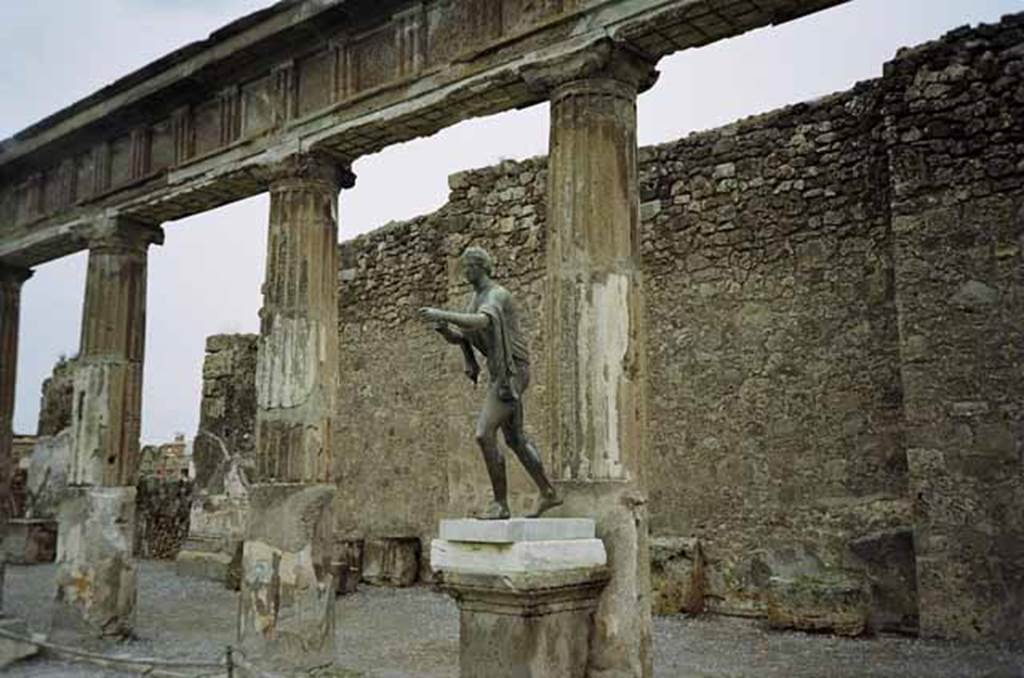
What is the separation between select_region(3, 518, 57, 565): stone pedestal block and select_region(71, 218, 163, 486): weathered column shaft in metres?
8.02

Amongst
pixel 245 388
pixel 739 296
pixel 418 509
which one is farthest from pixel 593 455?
pixel 245 388

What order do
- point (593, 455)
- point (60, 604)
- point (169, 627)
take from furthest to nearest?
point (169, 627)
point (60, 604)
point (593, 455)

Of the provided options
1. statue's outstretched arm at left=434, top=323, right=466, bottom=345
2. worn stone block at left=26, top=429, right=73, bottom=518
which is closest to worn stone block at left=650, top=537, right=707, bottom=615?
statue's outstretched arm at left=434, top=323, right=466, bottom=345

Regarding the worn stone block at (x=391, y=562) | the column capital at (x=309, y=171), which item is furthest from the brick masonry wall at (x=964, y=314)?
the worn stone block at (x=391, y=562)

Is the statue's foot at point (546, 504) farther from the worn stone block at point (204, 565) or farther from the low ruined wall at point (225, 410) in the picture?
the low ruined wall at point (225, 410)

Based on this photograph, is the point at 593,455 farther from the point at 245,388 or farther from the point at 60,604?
the point at 245,388

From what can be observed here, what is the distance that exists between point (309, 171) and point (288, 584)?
10.0 ft

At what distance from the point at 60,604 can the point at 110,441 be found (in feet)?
4.78

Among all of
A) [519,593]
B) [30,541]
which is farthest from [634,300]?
[30,541]

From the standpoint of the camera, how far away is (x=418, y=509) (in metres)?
12.0

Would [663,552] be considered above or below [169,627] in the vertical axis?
above

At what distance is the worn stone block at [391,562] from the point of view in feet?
37.6

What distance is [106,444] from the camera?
8.45m

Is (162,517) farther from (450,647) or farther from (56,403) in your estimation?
(450,647)
